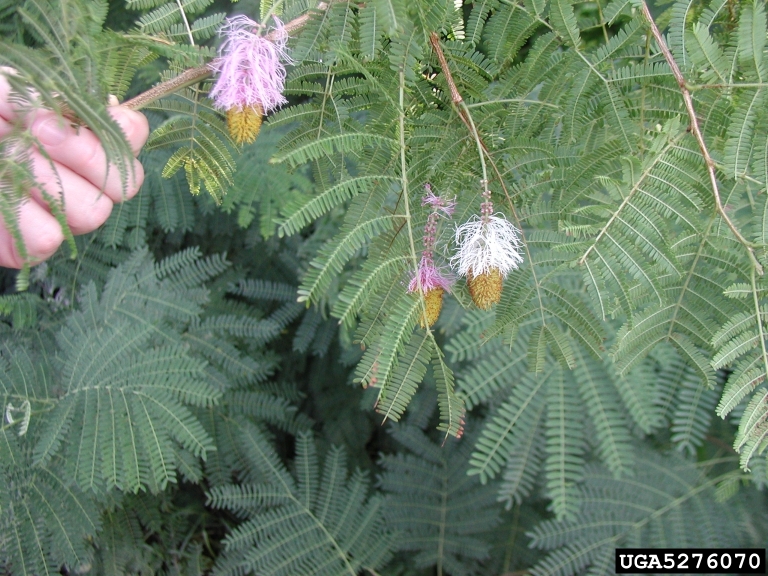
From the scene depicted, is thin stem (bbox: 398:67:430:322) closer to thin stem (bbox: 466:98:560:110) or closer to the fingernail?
thin stem (bbox: 466:98:560:110)

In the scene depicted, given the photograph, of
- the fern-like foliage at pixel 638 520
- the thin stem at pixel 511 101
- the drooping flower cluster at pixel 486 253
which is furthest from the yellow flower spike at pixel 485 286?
the fern-like foliage at pixel 638 520

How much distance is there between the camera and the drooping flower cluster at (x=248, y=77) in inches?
31.8

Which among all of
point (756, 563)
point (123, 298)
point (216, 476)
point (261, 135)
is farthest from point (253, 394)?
point (756, 563)

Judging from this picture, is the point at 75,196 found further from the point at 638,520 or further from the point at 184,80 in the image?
the point at 638,520

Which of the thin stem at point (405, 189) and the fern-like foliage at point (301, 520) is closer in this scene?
the thin stem at point (405, 189)

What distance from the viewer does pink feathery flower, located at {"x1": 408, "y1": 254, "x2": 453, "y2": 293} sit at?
2.67 ft

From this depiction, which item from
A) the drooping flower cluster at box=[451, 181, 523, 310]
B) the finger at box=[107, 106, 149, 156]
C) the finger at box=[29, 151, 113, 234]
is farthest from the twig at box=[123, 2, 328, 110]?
the drooping flower cluster at box=[451, 181, 523, 310]

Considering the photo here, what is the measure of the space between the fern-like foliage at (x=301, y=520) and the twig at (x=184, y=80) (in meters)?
1.21

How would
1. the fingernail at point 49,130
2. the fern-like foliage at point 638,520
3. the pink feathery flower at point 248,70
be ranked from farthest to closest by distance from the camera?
the fern-like foliage at point 638,520
the pink feathery flower at point 248,70
the fingernail at point 49,130

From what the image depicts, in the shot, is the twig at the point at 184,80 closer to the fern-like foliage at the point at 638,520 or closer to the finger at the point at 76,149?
the finger at the point at 76,149

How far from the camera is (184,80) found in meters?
0.82

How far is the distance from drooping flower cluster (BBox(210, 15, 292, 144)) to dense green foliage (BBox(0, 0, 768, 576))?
38mm

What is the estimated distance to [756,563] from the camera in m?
1.64

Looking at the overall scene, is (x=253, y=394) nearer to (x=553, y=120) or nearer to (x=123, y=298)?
(x=123, y=298)
